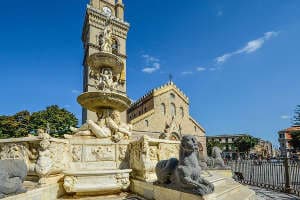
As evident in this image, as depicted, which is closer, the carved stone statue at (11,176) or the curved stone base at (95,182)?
the carved stone statue at (11,176)

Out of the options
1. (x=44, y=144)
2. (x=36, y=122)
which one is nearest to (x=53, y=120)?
(x=36, y=122)

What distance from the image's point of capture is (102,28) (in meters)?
39.3

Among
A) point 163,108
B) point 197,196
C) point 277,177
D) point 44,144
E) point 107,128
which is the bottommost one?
point 277,177

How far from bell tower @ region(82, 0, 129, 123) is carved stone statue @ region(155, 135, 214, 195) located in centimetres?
3241

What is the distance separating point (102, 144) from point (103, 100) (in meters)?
2.18

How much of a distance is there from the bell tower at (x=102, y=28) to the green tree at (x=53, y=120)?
443 cm

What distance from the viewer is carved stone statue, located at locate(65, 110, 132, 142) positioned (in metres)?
7.04

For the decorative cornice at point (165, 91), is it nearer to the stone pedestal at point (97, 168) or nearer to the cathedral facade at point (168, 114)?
the cathedral facade at point (168, 114)

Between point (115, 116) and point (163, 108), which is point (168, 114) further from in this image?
point (115, 116)

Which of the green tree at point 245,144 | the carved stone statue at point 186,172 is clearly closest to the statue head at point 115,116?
the carved stone statue at point 186,172

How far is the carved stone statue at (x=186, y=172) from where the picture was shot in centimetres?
361

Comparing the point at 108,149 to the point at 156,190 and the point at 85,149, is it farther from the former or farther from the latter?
the point at 156,190

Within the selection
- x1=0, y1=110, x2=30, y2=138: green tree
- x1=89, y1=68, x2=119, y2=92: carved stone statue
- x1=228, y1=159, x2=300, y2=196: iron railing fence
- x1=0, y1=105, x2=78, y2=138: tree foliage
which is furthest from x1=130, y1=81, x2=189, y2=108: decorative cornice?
x1=89, y1=68, x2=119, y2=92: carved stone statue

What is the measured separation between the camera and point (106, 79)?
910 cm
